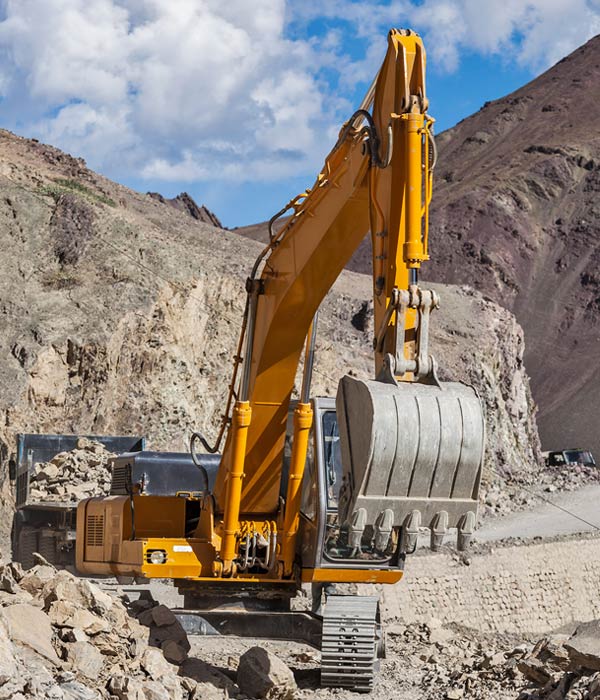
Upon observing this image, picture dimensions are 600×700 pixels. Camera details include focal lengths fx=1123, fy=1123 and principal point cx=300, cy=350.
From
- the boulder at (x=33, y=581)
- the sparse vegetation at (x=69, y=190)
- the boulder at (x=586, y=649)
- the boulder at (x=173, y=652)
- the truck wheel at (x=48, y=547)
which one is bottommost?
the boulder at (x=173, y=652)

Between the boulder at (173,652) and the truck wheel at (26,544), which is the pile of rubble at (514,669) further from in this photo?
the truck wheel at (26,544)

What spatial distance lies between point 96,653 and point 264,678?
1833mm

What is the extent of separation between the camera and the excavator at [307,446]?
323 inches

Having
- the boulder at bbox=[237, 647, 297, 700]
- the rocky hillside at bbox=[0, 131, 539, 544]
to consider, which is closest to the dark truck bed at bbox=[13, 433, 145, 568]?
the rocky hillside at bbox=[0, 131, 539, 544]

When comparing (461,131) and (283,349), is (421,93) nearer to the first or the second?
(283,349)

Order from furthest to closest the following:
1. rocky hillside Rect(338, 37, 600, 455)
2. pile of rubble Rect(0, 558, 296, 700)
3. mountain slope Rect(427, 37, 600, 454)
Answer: rocky hillside Rect(338, 37, 600, 455) < mountain slope Rect(427, 37, 600, 454) < pile of rubble Rect(0, 558, 296, 700)

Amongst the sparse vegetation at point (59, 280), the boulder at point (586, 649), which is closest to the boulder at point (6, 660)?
the boulder at point (586, 649)

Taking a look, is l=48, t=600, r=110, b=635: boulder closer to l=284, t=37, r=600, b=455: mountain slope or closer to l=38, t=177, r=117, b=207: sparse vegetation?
l=38, t=177, r=117, b=207: sparse vegetation

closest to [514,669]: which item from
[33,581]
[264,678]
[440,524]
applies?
[264,678]

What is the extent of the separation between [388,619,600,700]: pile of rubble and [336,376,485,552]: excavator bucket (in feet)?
6.54

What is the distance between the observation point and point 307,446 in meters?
10.5

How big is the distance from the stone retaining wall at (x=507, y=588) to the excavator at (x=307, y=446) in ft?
30.0

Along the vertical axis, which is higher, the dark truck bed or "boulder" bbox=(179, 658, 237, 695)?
the dark truck bed

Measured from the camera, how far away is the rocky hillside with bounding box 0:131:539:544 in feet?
80.2
